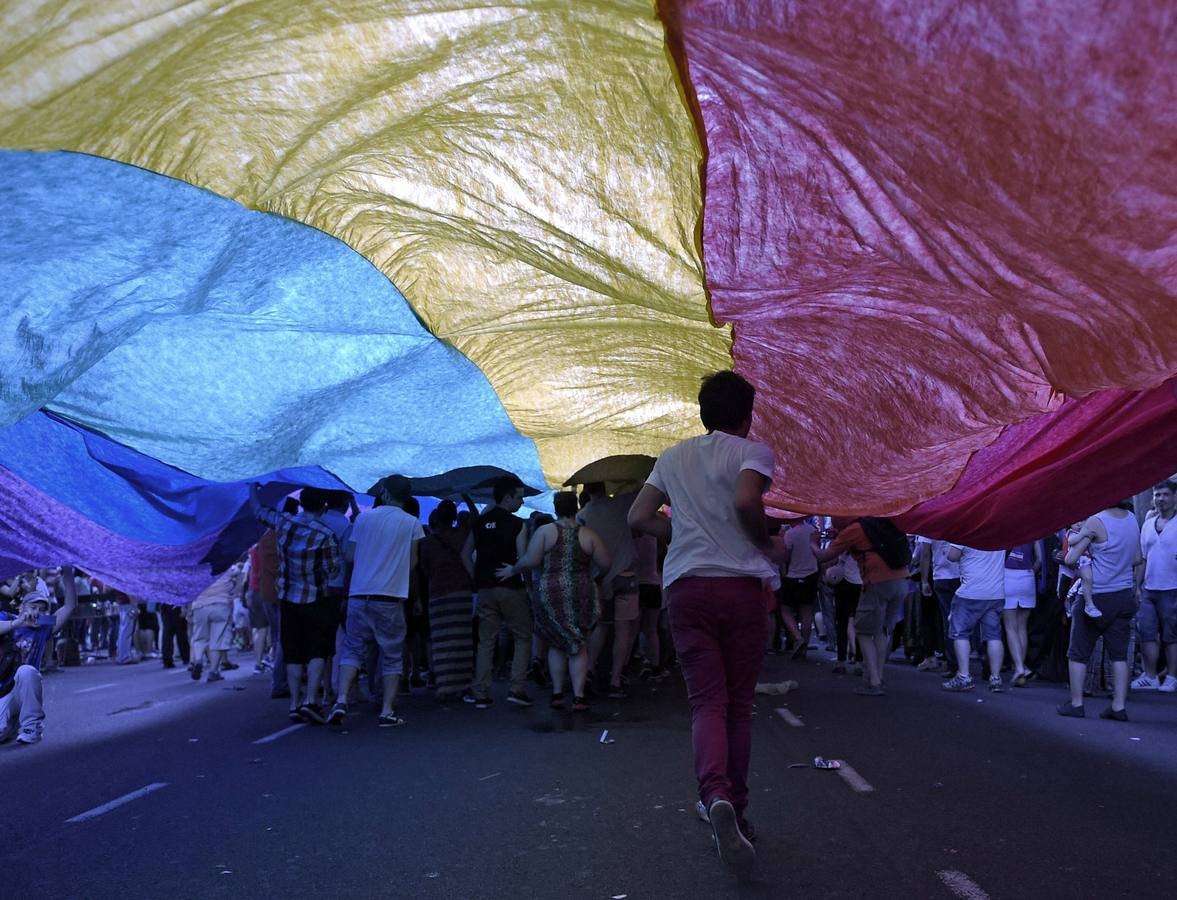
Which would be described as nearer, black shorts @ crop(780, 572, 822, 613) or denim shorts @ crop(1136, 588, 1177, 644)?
denim shorts @ crop(1136, 588, 1177, 644)

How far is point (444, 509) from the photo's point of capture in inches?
525

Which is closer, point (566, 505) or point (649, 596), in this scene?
point (566, 505)

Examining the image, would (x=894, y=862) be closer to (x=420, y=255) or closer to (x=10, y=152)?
(x=420, y=255)

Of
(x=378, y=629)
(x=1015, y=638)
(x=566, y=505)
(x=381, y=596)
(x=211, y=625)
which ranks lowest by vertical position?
(x=1015, y=638)

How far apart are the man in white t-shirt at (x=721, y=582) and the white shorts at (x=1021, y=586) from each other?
815 cm

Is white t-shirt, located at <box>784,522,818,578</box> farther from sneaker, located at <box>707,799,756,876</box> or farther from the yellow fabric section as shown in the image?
sneaker, located at <box>707,799,756,876</box>

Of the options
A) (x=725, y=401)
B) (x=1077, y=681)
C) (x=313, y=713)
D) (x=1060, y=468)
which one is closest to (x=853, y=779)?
(x=1060, y=468)

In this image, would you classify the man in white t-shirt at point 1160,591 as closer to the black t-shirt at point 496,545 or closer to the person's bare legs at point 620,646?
the person's bare legs at point 620,646

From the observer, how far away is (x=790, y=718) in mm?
10078

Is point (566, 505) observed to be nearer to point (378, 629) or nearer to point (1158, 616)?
point (378, 629)

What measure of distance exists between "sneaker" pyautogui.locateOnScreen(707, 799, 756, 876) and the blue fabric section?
3.12 metres

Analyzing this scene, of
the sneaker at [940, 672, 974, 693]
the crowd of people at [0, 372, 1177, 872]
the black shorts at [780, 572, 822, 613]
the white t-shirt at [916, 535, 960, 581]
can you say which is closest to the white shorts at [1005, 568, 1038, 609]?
the crowd of people at [0, 372, 1177, 872]

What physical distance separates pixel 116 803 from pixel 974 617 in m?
8.86

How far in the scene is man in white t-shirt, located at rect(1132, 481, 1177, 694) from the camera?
11.7m
